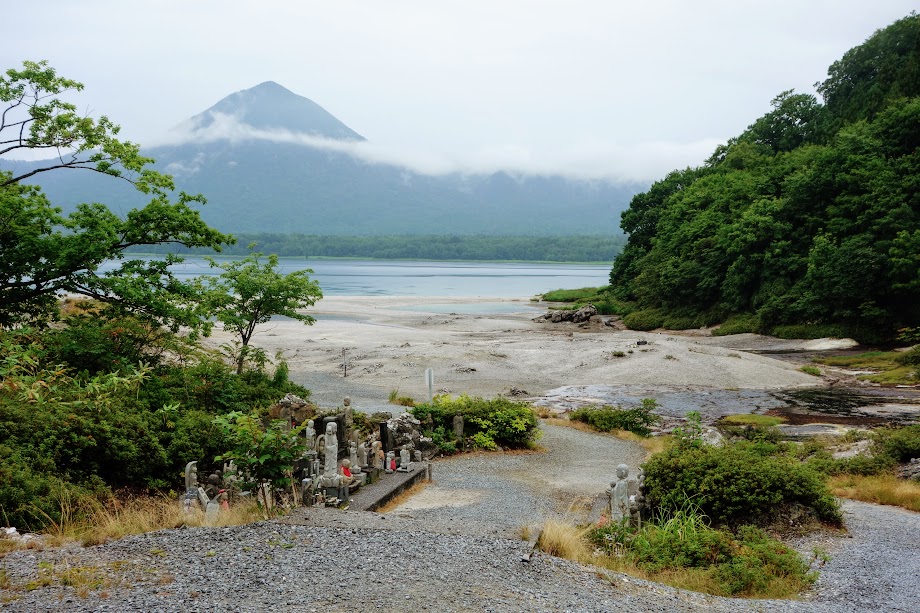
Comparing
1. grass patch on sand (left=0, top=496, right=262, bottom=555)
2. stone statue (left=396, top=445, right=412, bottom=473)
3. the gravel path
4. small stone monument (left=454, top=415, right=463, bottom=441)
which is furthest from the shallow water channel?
grass patch on sand (left=0, top=496, right=262, bottom=555)

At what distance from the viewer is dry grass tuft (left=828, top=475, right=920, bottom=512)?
52.8 ft

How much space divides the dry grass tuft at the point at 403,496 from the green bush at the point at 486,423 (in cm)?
462

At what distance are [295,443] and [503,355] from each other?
36.3 meters

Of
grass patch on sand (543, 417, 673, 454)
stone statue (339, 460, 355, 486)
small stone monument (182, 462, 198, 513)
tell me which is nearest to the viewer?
small stone monument (182, 462, 198, 513)

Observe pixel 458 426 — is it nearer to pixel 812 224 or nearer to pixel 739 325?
pixel 739 325

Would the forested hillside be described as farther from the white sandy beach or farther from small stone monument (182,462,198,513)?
small stone monument (182,462,198,513)

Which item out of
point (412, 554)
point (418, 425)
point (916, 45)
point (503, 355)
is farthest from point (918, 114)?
point (412, 554)

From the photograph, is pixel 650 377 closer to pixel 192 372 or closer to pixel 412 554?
pixel 192 372

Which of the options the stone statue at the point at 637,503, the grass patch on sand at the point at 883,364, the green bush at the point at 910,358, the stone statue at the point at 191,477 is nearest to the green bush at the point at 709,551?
the stone statue at the point at 637,503

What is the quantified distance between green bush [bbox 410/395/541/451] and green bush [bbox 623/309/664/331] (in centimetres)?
5209

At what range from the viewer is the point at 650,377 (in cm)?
4144

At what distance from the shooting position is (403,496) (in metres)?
16.0

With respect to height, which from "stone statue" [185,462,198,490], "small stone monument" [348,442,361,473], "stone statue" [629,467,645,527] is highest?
"stone statue" [185,462,198,490]

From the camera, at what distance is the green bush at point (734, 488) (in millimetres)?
13023
